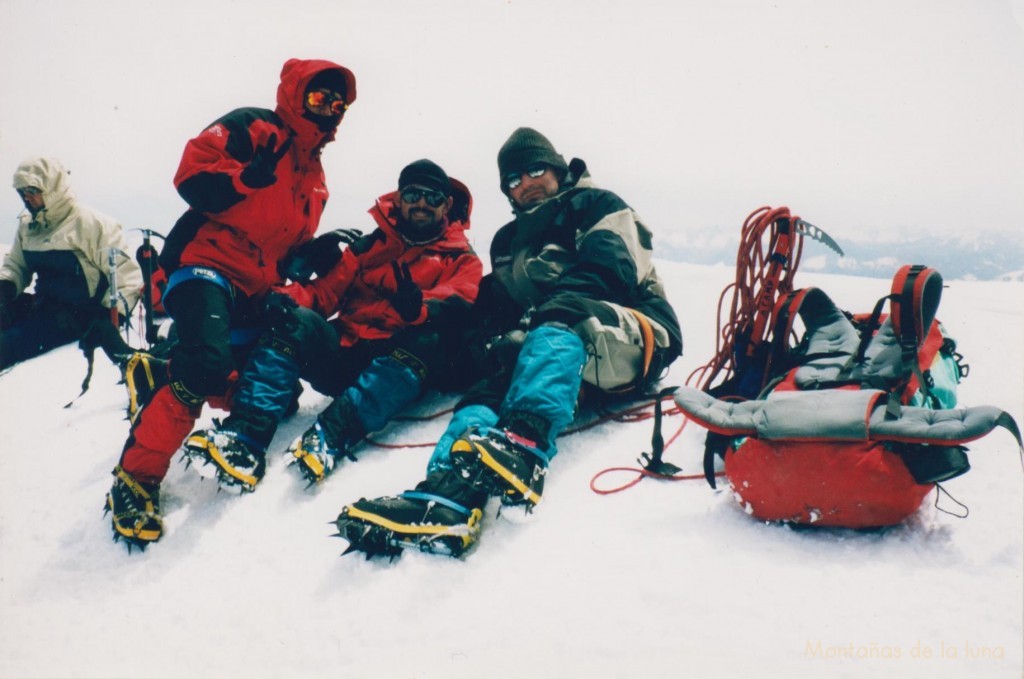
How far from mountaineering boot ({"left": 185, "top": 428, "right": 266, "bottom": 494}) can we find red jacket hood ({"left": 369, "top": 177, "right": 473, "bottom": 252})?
1.40m

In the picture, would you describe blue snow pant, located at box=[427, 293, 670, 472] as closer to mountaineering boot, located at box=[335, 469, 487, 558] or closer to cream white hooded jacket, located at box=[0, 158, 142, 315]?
mountaineering boot, located at box=[335, 469, 487, 558]

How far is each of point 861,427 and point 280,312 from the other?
2.45 meters

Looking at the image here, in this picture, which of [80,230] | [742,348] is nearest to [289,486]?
[742,348]

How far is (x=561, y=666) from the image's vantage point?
1512 mm

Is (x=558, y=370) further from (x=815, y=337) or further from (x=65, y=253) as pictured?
(x=65, y=253)

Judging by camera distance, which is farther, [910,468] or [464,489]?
[464,489]

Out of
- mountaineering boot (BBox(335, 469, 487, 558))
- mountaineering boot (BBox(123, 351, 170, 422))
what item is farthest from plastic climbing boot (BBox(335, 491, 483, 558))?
mountaineering boot (BBox(123, 351, 170, 422))

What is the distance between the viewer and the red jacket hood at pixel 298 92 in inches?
113

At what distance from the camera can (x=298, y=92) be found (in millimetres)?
2871

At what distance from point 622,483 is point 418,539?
0.82m

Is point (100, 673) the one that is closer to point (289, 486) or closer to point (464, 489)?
point (289, 486)

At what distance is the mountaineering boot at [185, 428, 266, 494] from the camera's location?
7.90ft

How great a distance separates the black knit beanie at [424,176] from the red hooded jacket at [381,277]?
0.41 ft

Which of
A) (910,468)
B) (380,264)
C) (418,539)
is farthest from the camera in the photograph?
(380,264)
